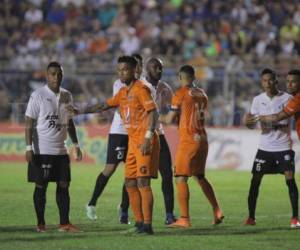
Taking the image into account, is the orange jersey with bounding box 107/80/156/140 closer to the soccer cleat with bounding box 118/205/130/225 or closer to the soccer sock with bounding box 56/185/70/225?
the soccer sock with bounding box 56/185/70/225

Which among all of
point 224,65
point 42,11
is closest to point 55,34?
point 42,11

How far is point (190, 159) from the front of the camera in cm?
1334

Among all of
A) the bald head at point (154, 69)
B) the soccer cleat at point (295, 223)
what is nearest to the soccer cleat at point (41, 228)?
the bald head at point (154, 69)

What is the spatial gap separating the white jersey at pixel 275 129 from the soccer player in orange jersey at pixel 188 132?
0.87m

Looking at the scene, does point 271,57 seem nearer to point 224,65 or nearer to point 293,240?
point 224,65

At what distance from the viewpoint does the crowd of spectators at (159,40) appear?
Answer: 24.8 metres

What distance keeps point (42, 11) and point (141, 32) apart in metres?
4.01

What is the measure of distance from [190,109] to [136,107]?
1.55 meters

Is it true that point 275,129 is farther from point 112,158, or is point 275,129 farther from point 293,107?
point 112,158

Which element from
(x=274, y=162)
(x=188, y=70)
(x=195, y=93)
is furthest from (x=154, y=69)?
(x=274, y=162)

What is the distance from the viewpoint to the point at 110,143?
45.8ft

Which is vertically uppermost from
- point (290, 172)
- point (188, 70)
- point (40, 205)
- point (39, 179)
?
point (188, 70)

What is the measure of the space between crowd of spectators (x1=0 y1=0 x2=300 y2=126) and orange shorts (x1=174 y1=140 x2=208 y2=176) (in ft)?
36.4

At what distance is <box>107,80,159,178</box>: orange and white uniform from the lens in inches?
464
